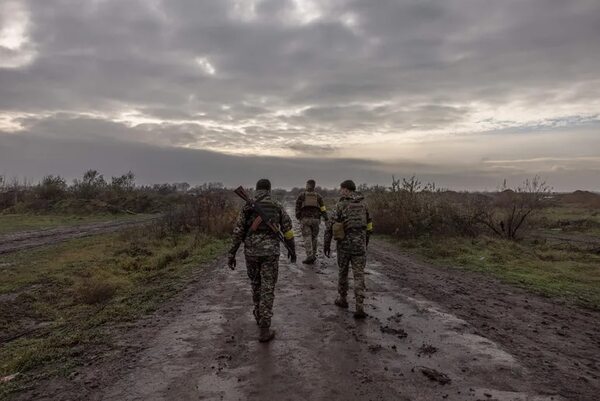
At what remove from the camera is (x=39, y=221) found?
33.8 m

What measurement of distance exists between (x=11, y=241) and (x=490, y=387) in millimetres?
23669

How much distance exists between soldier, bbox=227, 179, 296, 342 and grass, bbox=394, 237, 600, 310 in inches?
285

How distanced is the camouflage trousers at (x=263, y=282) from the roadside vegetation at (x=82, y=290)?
2361 mm

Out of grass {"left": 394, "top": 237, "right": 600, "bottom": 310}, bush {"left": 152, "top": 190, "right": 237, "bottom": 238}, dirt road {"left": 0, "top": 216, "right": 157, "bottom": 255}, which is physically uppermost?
bush {"left": 152, "top": 190, "right": 237, "bottom": 238}

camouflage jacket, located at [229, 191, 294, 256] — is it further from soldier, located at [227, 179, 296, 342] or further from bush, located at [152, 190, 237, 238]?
bush, located at [152, 190, 237, 238]

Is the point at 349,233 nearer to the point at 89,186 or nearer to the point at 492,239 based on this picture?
the point at 492,239

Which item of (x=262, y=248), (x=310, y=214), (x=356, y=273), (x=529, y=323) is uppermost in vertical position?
(x=310, y=214)

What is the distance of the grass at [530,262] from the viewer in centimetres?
1127

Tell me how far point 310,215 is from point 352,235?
5562 millimetres

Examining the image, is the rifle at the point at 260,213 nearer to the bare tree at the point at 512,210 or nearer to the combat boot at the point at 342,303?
Result: the combat boot at the point at 342,303

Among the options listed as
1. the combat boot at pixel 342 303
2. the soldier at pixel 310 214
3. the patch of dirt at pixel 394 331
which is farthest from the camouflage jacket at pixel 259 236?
the soldier at pixel 310 214

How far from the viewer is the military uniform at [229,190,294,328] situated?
23.4ft

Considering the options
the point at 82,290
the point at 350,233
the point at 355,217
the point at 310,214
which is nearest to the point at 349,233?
the point at 350,233

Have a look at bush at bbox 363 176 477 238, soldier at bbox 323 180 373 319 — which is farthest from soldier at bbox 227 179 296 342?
bush at bbox 363 176 477 238
